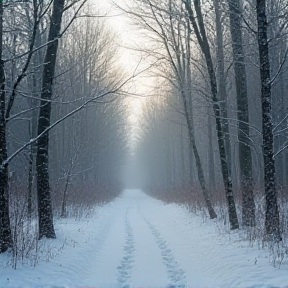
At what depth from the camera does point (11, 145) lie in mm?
27625

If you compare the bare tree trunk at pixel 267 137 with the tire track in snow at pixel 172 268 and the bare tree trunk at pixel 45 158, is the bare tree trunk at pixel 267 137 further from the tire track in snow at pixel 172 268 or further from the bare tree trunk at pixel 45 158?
the bare tree trunk at pixel 45 158

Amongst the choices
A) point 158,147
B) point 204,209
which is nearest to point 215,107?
point 204,209

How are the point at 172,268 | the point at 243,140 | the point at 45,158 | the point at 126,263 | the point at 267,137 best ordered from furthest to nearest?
the point at 243,140
the point at 45,158
the point at 126,263
the point at 267,137
the point at 172,268

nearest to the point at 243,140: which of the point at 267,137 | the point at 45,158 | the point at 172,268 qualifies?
the point at 267,137

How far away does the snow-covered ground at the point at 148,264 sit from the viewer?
589 centimetres

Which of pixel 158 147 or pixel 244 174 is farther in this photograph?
pixel 158 147

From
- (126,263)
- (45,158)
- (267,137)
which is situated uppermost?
(267,137)

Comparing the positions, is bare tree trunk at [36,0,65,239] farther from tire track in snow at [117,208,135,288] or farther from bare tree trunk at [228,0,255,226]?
bare tree trunk at [228,0,255,226]

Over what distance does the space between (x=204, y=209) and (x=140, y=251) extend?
6712 millimetres

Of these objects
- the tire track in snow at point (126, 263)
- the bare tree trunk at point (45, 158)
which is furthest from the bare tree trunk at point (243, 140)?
the bare tree trunk at point (45, 158)

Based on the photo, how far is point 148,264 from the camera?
Result: 748cm

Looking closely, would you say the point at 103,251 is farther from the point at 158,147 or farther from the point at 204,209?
the point at 158,147

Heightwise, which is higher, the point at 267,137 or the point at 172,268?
the point at 267,137

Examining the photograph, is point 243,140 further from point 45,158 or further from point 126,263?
point 45,158
